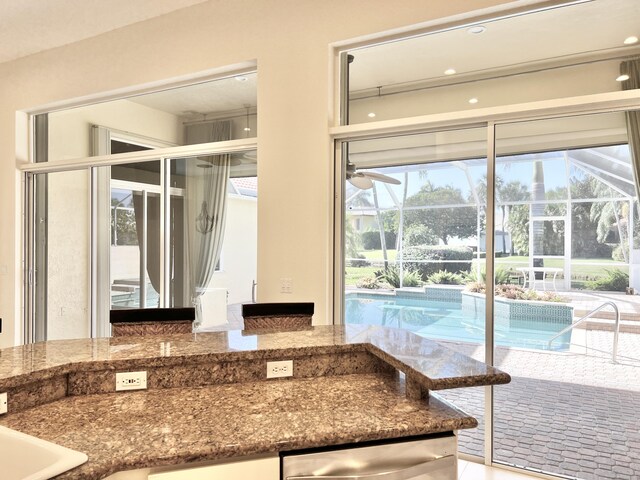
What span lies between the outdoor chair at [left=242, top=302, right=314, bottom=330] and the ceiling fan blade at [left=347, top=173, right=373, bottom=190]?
1274mm

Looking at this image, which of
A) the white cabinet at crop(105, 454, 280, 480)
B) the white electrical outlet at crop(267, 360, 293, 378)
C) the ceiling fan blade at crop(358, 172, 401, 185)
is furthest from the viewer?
the ceiling fan blade at crop(358, 172, 401, 185)

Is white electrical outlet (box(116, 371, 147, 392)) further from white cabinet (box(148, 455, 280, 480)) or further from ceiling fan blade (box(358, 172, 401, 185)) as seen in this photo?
ceiling fan blade (box(358, 172, 401, 185))

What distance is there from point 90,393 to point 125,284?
3246 mm

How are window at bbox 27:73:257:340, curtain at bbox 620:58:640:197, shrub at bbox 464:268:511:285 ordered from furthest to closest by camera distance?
window at bbox 27:73:257:340 < shrub at bbox 464:268:511:285 < curtain at bbox 620:58:640:197

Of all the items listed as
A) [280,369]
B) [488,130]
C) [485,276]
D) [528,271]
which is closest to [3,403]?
[280,369]

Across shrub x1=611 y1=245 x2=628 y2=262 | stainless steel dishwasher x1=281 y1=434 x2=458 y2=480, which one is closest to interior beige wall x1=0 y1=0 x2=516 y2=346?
shrub x1=611 y1=245 x2=628 y2=262

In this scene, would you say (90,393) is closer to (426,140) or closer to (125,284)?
(426,140)

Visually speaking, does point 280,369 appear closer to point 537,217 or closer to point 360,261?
point 360,261

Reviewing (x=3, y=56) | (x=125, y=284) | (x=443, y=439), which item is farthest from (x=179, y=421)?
(x=3, y=56)

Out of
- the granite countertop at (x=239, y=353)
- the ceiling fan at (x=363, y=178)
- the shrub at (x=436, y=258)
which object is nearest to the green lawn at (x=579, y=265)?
the shrub at (x=436, y=258)

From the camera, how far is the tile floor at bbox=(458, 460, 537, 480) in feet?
9.53

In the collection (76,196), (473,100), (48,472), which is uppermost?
(473,100)

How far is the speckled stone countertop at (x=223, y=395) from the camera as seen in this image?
1299 mm

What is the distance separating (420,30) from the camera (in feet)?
10.8
